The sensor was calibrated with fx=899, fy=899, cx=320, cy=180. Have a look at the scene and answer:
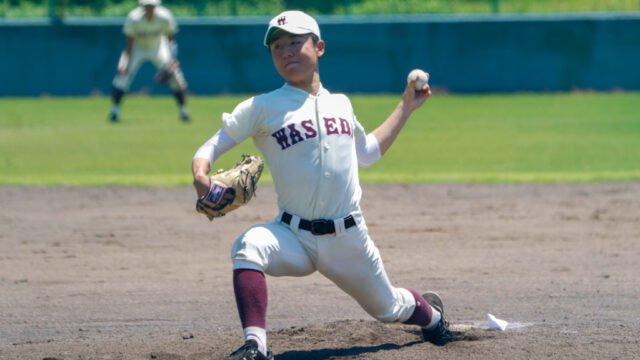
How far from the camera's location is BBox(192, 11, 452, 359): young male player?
384 centimetres

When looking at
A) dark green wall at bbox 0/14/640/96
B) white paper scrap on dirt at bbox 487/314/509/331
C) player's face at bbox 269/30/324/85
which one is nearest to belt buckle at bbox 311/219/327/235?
player's face at bbox 269/30/324/85

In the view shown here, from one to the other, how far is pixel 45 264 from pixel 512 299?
3263 millimetres

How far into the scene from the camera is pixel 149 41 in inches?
640

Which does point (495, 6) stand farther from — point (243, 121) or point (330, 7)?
point (243, 121)

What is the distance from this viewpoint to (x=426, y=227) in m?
7.61

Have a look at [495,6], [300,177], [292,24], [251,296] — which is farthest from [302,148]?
[495,6]

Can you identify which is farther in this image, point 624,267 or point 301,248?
point 624,267

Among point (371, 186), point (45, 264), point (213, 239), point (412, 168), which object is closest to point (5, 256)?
point (45, 264)

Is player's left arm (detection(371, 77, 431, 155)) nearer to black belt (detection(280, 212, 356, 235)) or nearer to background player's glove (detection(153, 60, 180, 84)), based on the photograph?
black belt (detection(280, 212, 356, 235))

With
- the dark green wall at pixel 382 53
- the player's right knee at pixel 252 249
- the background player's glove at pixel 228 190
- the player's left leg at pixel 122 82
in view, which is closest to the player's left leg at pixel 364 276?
the player's right knee at pixel 252 249

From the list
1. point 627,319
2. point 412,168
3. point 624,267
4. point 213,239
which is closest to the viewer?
point 627,319

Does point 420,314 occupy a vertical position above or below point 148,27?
above

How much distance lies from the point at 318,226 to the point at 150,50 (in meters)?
13.1

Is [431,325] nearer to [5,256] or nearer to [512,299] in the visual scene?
[512,299]
